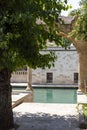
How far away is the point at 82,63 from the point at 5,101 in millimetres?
13797

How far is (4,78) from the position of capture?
9523 mm

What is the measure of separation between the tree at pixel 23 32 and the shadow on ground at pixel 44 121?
4.39 feet

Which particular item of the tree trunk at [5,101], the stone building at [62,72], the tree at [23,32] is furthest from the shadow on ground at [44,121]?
the stone building at [62,72]

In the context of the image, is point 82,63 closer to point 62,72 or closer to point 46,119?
point 46,119

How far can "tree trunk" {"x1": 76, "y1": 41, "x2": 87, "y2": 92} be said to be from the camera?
876 inches

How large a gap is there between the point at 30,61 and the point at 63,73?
30973 millimetres

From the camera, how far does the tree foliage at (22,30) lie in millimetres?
7691

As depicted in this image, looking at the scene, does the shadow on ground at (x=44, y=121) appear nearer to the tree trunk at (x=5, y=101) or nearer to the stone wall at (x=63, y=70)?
the tree trunk at (x=5, y=101)

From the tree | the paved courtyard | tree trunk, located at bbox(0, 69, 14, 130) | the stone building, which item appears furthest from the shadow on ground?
the stone building

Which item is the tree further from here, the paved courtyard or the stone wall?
the stone wall

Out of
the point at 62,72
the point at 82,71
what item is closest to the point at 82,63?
the point at 82,71

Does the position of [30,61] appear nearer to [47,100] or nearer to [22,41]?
[22,41]

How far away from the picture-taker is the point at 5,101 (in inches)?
376

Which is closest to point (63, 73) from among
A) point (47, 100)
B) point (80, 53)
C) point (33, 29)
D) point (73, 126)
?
point (47, 100)
